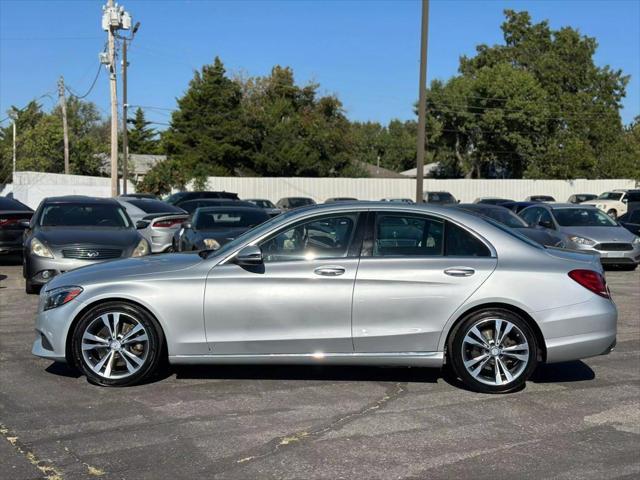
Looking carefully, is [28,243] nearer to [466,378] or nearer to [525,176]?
[466,378]

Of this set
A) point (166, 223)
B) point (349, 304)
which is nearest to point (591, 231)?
point (166, 223)

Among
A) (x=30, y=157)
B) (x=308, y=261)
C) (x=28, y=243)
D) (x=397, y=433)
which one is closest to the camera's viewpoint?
(x=397, y=433)

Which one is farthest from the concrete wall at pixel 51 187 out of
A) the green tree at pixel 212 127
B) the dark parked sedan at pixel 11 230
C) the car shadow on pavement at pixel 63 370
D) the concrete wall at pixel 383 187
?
the car shadow on pavement at pixel 63 370

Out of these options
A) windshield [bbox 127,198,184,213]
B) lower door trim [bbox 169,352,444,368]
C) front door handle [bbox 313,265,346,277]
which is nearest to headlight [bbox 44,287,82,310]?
lower door trim [bbox 169,352,444,368]

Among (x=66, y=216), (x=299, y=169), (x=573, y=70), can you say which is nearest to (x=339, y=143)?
(x=299, y=169)

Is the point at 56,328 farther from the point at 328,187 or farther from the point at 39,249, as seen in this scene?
the point at 328,187

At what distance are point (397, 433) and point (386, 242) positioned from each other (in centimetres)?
164

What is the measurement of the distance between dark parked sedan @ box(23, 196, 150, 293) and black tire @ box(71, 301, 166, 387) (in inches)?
170

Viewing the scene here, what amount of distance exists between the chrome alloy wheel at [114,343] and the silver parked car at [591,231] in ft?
35.2

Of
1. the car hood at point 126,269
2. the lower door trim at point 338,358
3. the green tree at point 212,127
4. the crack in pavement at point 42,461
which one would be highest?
the green tree at point 212,127

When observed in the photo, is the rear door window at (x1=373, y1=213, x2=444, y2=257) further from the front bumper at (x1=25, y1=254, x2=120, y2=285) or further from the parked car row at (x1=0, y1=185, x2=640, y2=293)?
the front bumper at (x1=25, y1=254, x2=120, y2=285)

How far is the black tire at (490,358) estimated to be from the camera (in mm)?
5887

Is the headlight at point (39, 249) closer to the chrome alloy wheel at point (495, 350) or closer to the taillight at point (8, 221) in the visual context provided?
the taillight at point (8, 221)

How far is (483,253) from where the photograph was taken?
5996 mm
